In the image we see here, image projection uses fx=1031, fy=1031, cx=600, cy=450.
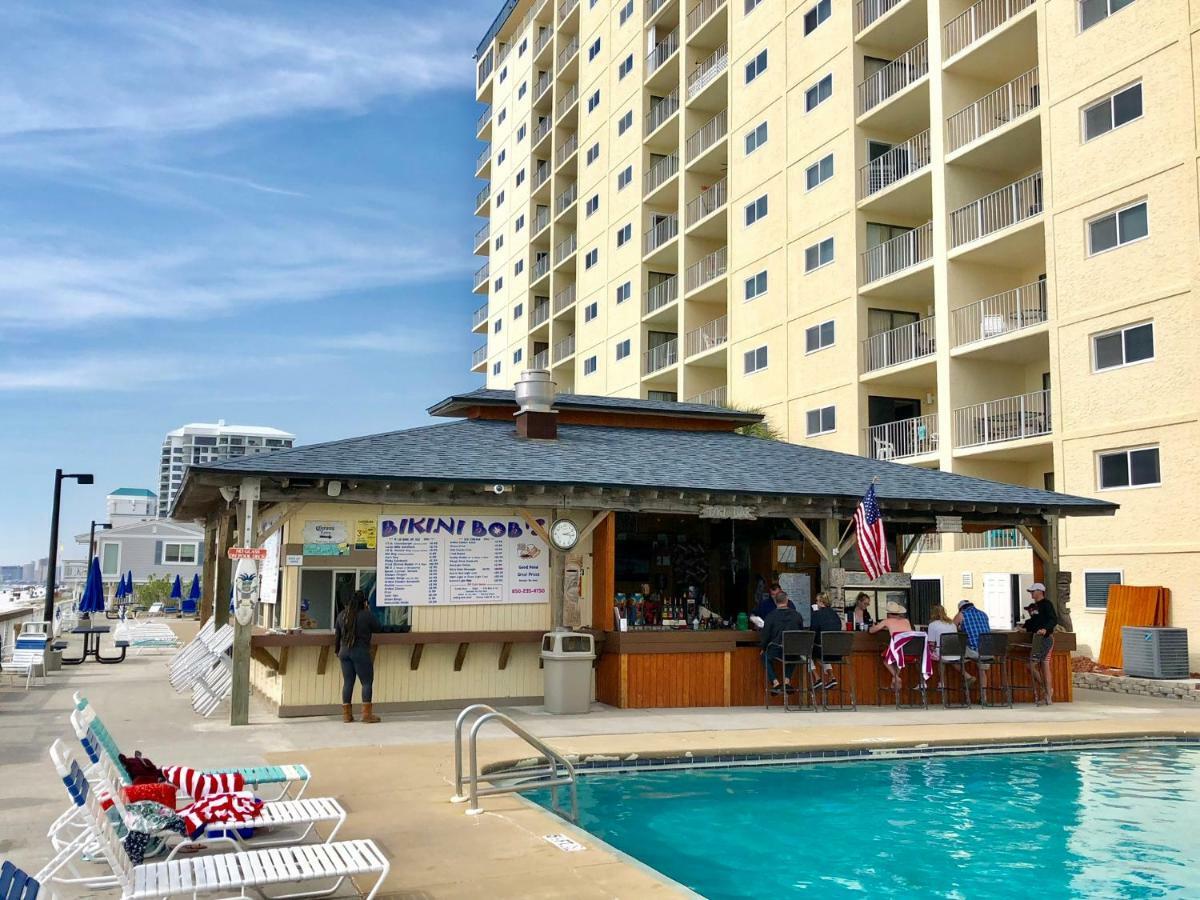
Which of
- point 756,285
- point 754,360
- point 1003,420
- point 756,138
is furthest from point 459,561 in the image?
point 756,138

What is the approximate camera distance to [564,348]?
2250 inches

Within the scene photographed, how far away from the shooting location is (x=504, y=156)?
68.7 metres

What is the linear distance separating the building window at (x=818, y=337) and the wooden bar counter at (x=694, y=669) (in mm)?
19053

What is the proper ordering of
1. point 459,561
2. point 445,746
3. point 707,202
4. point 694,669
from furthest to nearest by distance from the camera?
point 707,202 → point 694,669 → point 459,561 → point 445,746

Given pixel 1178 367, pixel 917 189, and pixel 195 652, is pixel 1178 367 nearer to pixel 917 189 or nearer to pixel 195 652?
pixel 917 189

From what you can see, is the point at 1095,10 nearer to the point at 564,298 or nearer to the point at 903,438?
the point at 903,438

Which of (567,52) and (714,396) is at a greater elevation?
(567,52)

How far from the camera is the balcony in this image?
137ft

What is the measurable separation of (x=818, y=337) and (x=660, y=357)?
12598mm

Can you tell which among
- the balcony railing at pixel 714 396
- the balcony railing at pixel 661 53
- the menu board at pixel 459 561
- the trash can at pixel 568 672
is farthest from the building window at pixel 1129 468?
the balcony railing at pixel 661 53

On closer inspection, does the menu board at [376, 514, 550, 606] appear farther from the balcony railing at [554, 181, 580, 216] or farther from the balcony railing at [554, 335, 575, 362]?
the balcony railing at [554, 181, 580, 216]

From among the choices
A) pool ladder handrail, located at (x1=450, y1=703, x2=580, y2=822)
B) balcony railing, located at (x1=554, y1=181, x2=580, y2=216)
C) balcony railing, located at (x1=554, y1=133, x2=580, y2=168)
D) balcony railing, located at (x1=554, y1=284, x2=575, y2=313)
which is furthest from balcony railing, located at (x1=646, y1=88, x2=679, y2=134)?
pool ladder handrail, located at (x1=450, y1=703, x2=580, y2=822)

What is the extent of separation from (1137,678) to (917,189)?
16663 millimetres

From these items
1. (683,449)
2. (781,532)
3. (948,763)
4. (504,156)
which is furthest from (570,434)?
(504,156)
